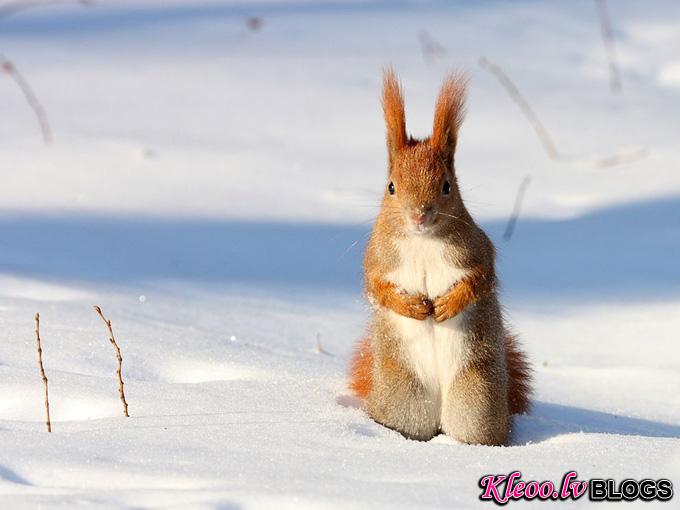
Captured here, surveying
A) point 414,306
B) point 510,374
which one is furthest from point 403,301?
point 510,374

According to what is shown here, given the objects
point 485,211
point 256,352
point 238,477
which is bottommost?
point 485,211

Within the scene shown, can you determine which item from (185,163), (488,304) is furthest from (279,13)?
(488,304)

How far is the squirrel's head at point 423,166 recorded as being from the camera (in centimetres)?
342

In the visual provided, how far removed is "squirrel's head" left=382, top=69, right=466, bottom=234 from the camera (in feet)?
11.2

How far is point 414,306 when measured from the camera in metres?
3.47

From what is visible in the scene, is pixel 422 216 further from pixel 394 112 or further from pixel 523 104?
pixel 523 104

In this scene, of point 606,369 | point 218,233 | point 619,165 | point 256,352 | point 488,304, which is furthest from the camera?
point 619,165

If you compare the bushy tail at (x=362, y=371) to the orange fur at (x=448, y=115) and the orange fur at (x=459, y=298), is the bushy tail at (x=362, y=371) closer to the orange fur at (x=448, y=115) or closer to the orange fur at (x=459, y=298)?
the orange fur at (x=459, y=298)

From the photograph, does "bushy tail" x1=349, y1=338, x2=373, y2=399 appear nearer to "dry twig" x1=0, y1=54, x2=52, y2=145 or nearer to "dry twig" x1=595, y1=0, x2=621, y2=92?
"dry twig" x1=0, y1=54, x2=52, y2=145

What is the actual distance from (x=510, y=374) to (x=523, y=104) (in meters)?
4.98

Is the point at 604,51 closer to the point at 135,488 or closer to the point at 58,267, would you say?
the point at 58,267

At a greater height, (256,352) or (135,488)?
(135,488)

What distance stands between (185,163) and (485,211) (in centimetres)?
180

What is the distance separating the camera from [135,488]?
2.76m
